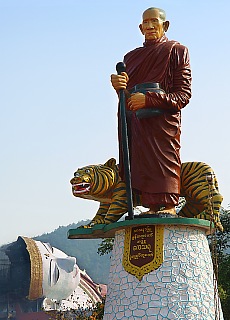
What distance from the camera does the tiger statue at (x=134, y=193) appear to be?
8.02 meters

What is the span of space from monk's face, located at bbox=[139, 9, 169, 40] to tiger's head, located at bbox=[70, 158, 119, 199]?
5.46 feet

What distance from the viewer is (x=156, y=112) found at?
7.86 meters

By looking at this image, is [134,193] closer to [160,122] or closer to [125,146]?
[125,146]

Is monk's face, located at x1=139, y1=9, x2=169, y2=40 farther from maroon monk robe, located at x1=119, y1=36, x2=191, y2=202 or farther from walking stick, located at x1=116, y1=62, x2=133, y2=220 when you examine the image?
walking stick, located at x1=116, y1=62, x2=133, y2=220

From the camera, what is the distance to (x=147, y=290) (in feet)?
24.0

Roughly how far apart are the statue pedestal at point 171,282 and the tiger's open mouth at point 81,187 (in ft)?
1.90

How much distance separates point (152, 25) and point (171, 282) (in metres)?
3.02

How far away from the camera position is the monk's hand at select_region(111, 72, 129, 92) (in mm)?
7645

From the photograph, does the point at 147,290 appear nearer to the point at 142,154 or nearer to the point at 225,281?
the point at 142,154

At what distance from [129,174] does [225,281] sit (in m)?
8.28

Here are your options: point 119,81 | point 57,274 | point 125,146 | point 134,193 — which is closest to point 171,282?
point 134,193

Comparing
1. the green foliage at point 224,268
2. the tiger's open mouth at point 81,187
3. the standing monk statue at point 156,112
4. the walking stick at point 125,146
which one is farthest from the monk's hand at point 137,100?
the green foliage at point 224,268

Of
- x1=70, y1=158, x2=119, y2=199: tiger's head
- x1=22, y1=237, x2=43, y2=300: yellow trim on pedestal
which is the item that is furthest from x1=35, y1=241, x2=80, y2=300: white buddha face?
x1=70, y1=158, x2=119, y2=199: tiger's head

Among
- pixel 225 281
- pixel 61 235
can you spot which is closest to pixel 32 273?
pixel 225 281
